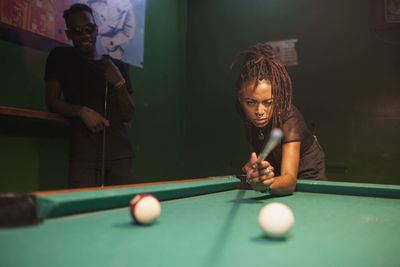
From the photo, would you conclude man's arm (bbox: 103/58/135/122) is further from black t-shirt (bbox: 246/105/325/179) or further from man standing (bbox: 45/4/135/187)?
black t-shirt (bbox: 246/105/325/179)

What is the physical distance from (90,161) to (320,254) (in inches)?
78.0

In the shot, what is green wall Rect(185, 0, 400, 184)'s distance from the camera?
3537 millimetres

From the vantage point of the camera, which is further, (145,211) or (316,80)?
(316,80)

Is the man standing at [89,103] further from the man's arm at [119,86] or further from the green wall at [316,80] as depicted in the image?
the green wall at [316,80]

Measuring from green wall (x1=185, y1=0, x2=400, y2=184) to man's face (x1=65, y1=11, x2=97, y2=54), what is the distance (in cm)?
224

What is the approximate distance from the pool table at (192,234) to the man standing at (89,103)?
46.6 inches

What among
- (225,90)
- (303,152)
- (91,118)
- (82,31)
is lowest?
(303,152)

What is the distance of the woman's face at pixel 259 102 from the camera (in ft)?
7.15

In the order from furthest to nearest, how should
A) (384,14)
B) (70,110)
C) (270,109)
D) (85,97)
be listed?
(384,14), (85,97), (70,110), (270,109)

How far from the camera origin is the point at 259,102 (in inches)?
86.2

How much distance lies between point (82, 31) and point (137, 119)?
1376mm

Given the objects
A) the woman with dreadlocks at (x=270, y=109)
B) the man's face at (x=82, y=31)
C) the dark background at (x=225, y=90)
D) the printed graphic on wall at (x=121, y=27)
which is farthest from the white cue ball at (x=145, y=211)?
the printed graphic on wall at (x=121, y=27)

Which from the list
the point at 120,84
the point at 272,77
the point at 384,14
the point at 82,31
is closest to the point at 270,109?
the point at 272,77

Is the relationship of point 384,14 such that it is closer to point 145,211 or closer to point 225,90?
point 225,90
